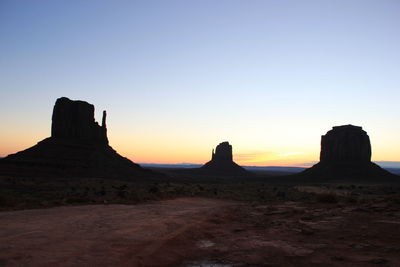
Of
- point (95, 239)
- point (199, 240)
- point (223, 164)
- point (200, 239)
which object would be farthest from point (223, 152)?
point (95, 239)

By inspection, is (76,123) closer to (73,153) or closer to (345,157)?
(73,153)

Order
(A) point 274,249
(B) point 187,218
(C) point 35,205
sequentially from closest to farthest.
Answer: (A) point 274,249 → (B) point 187,218 → (C) point 35,205

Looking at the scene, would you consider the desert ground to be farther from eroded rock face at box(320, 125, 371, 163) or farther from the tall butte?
eroded rock face at box(320, 125, 371, 163)

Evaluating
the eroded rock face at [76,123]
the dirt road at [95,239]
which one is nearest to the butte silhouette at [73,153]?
the eroded rock face at [76,123]

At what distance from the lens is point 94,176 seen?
6391 cm

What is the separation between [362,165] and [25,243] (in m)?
102

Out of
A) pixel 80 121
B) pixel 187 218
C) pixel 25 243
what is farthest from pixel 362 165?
pixel 25 243

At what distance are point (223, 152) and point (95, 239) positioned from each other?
15451 centimetres

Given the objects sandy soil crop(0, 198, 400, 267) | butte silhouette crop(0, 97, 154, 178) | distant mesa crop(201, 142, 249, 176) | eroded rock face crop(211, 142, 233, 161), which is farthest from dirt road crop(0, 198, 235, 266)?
eroded rock face crop(211, 142, 233, 161)

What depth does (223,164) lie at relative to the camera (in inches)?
6225

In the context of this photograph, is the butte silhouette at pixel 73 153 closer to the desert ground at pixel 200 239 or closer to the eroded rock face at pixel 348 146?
the desert ground at pixel 200 239

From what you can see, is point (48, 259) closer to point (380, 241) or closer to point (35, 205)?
point (380, 241)

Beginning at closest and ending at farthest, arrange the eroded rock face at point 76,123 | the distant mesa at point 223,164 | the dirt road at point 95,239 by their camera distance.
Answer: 1. the dirt road at point 95,239
2. the eroded rock face at point 76,123
3. the distant mesa at point 223,164

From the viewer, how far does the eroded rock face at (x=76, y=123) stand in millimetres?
79438
